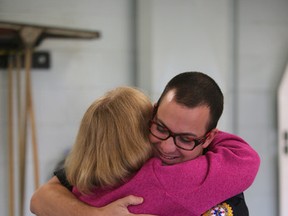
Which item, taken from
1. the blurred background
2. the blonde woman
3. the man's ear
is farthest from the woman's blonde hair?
the blurred background

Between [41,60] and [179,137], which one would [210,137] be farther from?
[41,60]

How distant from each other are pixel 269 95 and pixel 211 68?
56cm

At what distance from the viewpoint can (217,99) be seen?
97cm

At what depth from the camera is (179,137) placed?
959 mm

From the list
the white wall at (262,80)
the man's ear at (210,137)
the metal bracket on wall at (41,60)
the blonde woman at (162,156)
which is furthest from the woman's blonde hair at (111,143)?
the white wall at (262,80)

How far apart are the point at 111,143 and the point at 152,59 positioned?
5.34ft

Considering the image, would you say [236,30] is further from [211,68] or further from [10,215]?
[10,215]

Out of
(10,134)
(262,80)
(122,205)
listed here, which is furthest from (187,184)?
(262,80)

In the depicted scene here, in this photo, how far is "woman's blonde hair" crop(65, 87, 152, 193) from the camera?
947mm

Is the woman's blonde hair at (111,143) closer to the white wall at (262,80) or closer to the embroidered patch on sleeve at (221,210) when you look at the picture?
the embroidered patch on sleeve at (221,210)

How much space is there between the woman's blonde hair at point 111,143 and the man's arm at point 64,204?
53 mm

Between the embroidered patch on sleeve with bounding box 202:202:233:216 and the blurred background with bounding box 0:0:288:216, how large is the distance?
162 cm

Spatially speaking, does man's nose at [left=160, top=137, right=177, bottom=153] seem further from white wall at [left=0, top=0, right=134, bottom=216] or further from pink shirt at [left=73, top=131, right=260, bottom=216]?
white wall at [left=0, top=0, right=134, bottom=216]

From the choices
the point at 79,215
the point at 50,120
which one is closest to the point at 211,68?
the point at 50,120
